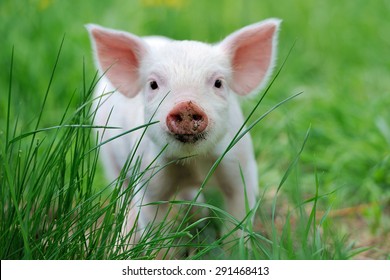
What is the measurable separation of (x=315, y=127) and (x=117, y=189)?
2653mm

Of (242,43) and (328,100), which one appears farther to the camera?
(328,100)

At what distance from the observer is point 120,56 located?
397 centimetres

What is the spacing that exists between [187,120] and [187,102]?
7 centimetres

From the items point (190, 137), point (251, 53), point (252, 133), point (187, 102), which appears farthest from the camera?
point (252, 133)

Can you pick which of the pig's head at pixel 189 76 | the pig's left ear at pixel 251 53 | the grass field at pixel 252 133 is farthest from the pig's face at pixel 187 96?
the grass field at pixel 252 133

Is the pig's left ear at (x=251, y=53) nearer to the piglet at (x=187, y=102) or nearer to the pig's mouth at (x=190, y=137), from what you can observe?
the piglet at (x=187, y=102)

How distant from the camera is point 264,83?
3.98 meters

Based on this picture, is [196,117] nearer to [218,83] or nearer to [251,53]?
[218,83]

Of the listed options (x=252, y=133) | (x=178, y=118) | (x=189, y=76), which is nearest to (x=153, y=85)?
(x=189, y=76)

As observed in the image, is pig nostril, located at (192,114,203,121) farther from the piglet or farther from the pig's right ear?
the pig's right ear

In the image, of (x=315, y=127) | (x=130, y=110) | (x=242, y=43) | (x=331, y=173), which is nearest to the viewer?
(x=242, y=43)

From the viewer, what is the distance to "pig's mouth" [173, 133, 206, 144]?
332 cm
